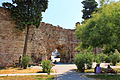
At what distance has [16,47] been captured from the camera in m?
20.9

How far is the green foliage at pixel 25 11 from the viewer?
65.2ft

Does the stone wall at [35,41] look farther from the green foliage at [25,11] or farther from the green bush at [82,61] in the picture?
the green bush at [82,61]

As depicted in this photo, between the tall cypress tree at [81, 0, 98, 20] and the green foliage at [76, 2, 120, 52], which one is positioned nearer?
the green foliage at [76, 2, 120, 52]

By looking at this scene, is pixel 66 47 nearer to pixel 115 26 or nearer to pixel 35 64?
pixel 35 64

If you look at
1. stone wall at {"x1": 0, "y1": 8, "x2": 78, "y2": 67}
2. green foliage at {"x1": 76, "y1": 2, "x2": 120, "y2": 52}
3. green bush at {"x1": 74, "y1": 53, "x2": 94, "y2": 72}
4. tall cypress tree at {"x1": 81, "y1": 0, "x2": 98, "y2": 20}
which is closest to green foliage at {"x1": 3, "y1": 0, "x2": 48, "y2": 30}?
stone wall at {"x1": 0, "y1": 8, "x2": 78, "y2": 67}

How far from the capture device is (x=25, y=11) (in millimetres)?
20109

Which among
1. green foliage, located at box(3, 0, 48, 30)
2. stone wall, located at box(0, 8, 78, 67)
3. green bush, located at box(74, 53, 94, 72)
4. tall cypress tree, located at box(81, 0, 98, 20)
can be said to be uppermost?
tall cypress tree, located at box(81, 0, 98, 20)

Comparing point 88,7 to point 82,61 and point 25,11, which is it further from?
point 82,61

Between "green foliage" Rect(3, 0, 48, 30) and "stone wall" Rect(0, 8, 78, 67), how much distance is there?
0.77 metres

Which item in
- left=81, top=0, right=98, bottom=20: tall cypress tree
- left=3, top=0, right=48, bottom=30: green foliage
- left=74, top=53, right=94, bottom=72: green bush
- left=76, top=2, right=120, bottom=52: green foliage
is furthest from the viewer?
left=81, top=0, right=98, bottom=20: tall cypress tree

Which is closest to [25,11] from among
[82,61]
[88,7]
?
[82,61]

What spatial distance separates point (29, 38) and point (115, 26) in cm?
1262

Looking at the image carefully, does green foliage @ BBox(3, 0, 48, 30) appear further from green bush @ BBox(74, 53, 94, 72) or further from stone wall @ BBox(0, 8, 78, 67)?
green bush @ BBox(74, 53, 94, 72)

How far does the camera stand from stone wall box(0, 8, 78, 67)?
2000 cm
